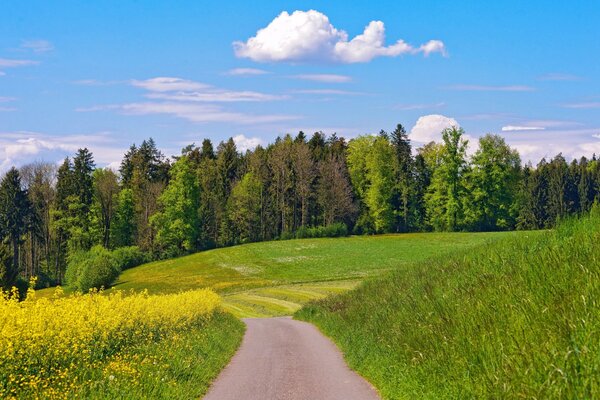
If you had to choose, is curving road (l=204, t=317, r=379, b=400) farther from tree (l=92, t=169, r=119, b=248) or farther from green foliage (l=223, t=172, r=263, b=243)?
green foliage (l=223, t=172, r=263, b=243)

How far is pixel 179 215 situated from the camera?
108m

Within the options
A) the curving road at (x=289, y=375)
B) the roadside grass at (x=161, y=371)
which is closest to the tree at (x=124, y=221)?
the curving road at (x=289, y=375)

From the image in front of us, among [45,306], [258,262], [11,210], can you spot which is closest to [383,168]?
[258,262]

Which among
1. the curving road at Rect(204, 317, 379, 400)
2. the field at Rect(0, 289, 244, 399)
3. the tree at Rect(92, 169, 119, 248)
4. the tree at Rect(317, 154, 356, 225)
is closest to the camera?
the field at Rect(0, 289, 244, 399)

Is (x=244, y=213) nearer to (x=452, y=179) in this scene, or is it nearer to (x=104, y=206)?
(x=104, y=206)

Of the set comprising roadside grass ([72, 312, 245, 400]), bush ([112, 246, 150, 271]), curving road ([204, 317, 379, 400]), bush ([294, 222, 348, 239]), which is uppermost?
roadside grass ([72, 312, 245, 400])

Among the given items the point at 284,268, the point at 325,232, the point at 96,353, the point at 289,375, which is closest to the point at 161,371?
the point at 96,353

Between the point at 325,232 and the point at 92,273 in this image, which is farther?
the point at 325,232

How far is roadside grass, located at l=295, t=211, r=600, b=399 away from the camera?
870 centimetres

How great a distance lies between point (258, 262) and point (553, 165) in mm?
86949

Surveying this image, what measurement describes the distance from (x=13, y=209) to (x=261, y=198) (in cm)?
4373

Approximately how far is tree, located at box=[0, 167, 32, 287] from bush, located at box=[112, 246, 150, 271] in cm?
1853

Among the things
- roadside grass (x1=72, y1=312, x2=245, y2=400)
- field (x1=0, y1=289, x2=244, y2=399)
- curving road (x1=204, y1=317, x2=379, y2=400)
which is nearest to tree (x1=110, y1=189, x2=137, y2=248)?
curving road (x1=204, y1=317, x2=379, y2=400)

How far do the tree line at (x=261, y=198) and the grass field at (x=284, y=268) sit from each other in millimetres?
10592
